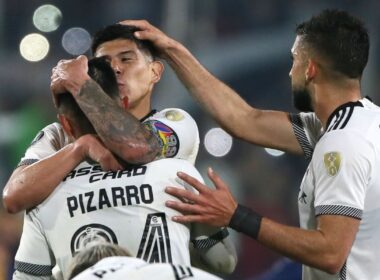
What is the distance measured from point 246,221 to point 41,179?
0.65m

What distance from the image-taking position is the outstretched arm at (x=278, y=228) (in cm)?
273

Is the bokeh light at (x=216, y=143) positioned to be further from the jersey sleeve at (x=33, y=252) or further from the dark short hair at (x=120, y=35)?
the jersey sleeve at (x=33, y=252)

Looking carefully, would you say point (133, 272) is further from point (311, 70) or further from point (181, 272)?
point (311, 70)

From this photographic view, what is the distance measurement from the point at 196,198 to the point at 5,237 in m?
2.62

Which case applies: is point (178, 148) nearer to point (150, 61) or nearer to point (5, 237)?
point (150, 61)

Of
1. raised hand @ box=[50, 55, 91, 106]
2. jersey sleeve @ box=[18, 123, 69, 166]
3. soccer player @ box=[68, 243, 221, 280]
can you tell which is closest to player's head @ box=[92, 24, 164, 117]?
jersey sleeve @ box=[18, 123, 69, 166]

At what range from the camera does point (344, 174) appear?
9.30 feet

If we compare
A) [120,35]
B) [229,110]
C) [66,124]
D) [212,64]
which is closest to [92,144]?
[66,124]

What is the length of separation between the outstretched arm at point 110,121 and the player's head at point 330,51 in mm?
714

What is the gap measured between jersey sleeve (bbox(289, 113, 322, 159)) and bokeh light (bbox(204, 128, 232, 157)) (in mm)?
2042

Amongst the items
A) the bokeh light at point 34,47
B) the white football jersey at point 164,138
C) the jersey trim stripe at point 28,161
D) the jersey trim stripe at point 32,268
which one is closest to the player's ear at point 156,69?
the white football jersey at point 164,138

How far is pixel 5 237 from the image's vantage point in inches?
202

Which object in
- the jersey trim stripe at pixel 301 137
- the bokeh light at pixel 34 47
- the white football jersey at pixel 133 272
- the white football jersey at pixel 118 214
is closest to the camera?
the white football jersey at pixel 133 272

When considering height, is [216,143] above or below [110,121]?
below
